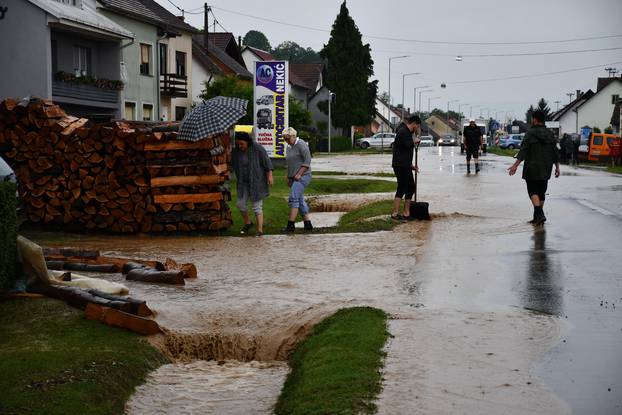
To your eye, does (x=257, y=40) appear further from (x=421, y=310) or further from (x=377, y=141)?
(x=421, y=310)

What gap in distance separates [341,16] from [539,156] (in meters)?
82.5

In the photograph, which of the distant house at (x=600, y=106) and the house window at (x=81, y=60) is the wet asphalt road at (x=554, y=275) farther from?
the distant house at (x=600, y=106)

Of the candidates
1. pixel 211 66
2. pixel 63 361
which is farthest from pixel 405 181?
pixel 211 66

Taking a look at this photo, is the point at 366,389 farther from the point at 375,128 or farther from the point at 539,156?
the point at 375,128

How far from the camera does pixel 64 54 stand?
39.4 meters

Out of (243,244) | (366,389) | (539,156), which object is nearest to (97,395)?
(366,389)

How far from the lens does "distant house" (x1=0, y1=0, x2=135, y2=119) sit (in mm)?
36000

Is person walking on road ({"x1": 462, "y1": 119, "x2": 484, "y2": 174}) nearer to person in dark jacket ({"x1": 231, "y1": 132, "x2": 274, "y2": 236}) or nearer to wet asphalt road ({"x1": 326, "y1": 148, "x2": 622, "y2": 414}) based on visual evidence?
wet asphalt road ({"x1": 326, "y1": 148, "x2": 622, "y2": 414})

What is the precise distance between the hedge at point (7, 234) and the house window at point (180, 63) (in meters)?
46.7

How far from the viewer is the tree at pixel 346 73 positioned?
95.4m

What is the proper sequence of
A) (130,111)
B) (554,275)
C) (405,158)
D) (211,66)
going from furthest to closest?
(211,66) < (130,111) < (405,158) < (554,275)

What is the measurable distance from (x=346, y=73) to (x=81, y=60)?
56702 mm

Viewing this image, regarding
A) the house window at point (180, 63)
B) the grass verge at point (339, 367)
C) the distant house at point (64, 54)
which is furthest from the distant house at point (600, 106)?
the grass verge at point (339, 367)

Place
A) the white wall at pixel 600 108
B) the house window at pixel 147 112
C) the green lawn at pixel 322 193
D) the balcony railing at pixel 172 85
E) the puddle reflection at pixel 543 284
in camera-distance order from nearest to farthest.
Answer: the puddle reflection at pixel 543 284
the green lawn at pixel 322 193
the house window at pixel 147 112
the balcony railing at pixel 172 85
the white wall at pixel 600 108
